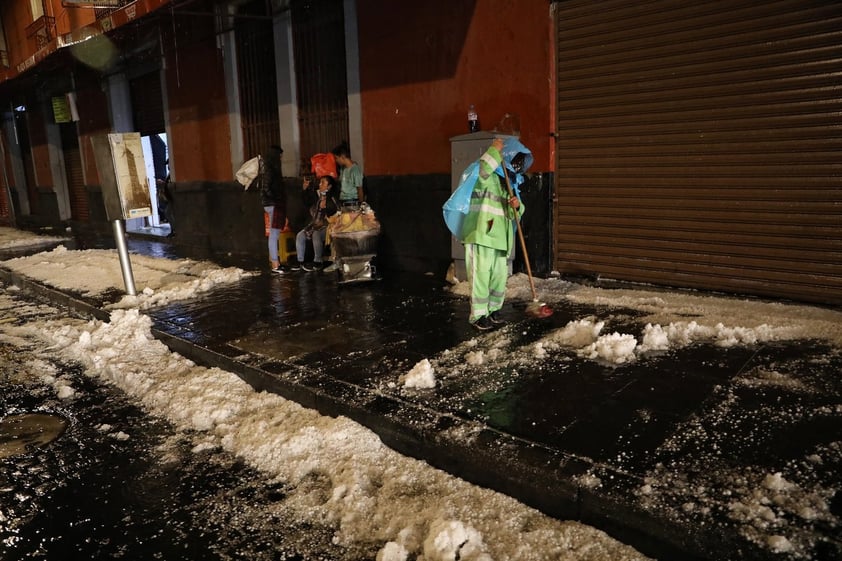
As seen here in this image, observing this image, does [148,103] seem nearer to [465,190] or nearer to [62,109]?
[62,109]

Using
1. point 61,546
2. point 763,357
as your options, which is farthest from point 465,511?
point 763,357

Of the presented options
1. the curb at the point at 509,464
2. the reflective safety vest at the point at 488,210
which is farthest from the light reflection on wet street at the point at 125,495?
the reflective safety vest at the point at 488,210

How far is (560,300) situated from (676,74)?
285 cm

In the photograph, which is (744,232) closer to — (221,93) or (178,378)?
(178,378)

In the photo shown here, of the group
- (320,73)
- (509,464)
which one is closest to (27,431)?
(509,464)

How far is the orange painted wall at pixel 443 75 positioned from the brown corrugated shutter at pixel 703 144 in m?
0.37

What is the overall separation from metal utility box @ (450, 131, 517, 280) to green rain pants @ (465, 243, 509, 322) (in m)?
1.79

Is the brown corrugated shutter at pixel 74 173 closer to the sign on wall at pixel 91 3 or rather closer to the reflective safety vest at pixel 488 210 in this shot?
the sign on wall at pixel 91 3

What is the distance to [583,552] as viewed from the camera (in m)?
2.72

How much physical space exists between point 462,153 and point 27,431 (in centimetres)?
545

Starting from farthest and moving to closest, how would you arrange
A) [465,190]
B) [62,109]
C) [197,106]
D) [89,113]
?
[62,109] < [89,113] < [197,106] < [465,190]

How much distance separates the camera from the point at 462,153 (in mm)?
7352

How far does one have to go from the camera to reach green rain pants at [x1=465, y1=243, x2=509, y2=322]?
5523mm

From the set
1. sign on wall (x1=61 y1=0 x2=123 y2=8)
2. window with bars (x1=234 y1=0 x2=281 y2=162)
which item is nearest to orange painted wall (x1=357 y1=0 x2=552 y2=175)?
window with bars (x1=234 y1=0 x2=281 y2=162)
